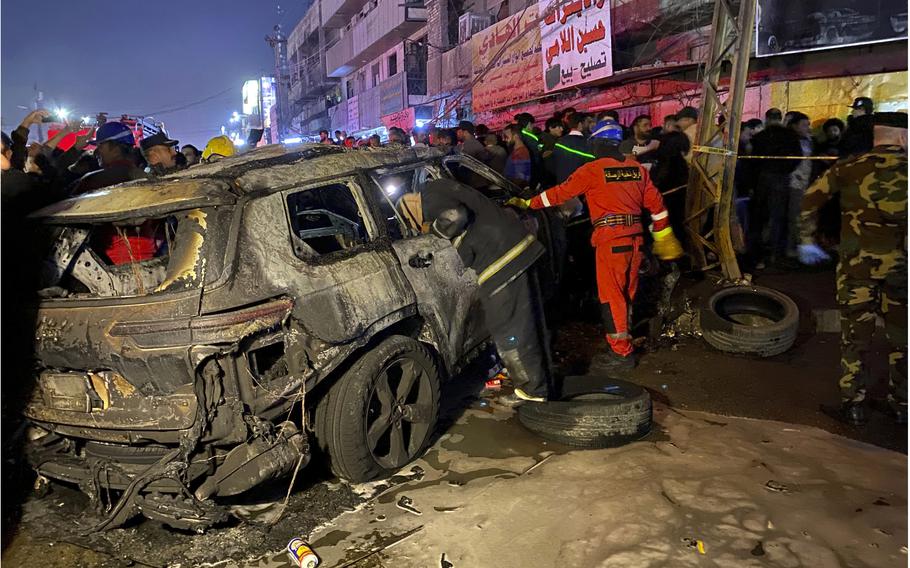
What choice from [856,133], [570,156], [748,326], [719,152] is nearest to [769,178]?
[856,133]

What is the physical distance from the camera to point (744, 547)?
9.16 feet

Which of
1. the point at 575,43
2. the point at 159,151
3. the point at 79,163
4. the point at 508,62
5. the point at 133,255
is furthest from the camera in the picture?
the point at 508,62

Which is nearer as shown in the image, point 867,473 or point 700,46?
point 867,473

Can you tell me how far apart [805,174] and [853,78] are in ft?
9.66

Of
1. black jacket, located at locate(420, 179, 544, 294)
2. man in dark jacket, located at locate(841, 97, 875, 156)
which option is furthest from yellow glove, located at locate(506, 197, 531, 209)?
man in dark jacket, located at locate(841, 97, 875, 156)

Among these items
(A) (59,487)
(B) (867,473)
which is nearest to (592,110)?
(B) (867,473)

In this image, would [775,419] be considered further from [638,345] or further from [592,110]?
[592,110]

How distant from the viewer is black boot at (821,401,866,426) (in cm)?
418

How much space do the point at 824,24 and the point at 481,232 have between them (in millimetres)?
7795

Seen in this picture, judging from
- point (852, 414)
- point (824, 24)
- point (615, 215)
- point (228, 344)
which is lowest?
point (852, 414)

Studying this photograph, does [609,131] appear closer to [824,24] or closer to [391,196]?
[391,196]

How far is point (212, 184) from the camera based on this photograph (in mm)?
3258

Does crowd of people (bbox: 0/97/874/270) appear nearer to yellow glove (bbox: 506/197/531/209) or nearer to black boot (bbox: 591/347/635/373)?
yellow glove (bbox: 506/197/531/209)

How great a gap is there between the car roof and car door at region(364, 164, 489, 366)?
0.24 m
